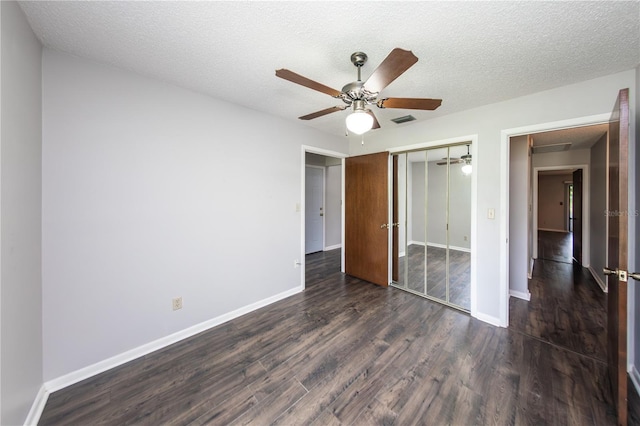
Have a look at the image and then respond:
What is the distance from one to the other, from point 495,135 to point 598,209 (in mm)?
3040

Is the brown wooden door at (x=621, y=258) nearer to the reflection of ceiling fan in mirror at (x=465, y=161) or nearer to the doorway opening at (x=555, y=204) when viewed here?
the reflection of ceiling fan in mirror at (x=465, y=161)

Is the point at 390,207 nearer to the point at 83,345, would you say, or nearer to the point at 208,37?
the point at 208,37

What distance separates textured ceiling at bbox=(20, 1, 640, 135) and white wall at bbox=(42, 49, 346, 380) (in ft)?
1.10

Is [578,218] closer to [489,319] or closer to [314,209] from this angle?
[489,319]

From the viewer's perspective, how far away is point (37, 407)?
59.1 inches

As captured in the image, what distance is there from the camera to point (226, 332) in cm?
241

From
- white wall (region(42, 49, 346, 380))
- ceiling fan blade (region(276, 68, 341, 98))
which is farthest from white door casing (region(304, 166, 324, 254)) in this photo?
ceiling fan blade (region(276, 68, 341, 98))

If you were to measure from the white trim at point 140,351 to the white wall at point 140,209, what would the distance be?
0.05 metres

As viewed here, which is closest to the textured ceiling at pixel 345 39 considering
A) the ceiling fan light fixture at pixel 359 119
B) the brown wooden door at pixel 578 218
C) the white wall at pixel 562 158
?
the ceiling fan light fixture at pixel 359 119

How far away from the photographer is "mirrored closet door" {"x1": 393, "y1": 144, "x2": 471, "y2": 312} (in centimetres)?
317

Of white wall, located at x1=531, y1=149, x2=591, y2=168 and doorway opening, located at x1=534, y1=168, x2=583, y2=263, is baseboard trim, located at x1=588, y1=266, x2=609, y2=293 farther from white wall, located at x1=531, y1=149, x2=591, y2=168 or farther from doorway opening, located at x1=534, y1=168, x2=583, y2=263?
doorway opening, located at x1=534, y1=168, x2=583, y2=263

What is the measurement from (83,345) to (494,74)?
13.2 feet

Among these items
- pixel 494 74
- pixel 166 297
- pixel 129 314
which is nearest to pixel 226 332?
pixel 166 297

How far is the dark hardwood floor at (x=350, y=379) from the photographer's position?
150 centimetres
